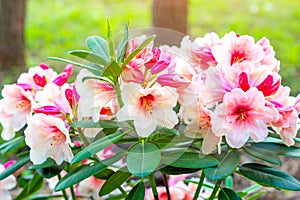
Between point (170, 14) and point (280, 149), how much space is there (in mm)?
1473

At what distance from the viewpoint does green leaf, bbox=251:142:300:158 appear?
0.88 m

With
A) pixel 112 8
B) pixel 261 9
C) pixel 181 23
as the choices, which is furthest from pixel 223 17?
pixel 181 23

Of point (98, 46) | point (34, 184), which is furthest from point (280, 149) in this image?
point (34, 184)

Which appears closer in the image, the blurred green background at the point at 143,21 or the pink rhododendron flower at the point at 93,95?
the pink rhododendron flower at the point at 93,95

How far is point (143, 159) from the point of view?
79 centimetres

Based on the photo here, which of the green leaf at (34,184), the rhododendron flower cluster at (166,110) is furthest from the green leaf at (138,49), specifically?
the green leaf at (34,184)

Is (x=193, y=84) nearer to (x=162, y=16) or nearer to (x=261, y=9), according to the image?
(x=162, y=16)

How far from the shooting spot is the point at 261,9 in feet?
15.3

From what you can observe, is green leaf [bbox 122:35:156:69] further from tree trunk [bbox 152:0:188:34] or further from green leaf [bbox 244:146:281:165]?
tree trunk [bbox 152:0:188:34]

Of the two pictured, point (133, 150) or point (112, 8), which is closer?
point (133, 150)

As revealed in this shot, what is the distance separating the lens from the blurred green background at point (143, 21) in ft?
12.7

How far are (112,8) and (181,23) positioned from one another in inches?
97.8

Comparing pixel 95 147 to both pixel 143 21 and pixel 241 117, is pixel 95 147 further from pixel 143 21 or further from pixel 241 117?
pixel 143 21

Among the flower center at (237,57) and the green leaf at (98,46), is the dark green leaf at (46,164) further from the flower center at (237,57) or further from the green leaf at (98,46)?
the flower center at (237,57)
